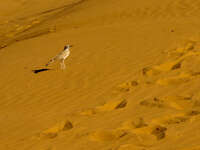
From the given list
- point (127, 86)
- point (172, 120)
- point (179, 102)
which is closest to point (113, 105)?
point (127, 86)

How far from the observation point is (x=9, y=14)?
1981 centimetres

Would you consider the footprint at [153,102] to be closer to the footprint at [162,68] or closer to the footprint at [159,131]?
the footprint at [159,131]

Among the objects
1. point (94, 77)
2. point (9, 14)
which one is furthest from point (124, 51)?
point (9, 14)

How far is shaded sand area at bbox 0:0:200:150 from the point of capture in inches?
166

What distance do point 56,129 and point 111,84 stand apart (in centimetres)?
172

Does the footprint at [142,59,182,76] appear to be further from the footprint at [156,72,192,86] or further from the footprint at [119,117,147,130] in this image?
the footprint at [119,117,147,130]

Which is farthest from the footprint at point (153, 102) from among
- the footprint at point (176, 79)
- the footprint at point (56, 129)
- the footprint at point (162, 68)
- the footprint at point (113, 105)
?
the footprint at point (162, 68)

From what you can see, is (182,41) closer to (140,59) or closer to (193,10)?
(140,59)

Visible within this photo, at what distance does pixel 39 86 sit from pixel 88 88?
113 centimetres

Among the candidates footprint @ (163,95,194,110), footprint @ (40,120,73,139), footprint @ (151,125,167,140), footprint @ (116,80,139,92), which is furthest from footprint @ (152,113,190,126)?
footprint @ (116,80,139,92)

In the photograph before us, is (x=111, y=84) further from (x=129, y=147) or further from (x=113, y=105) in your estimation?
(x=129, y=147)

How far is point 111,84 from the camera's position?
20.1 ft

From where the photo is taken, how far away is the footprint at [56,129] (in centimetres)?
455

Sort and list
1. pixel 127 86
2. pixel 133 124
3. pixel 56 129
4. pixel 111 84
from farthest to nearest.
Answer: pixel 111 84 → pixel 127 86 → pixel 56 129 → pixel 133 124
